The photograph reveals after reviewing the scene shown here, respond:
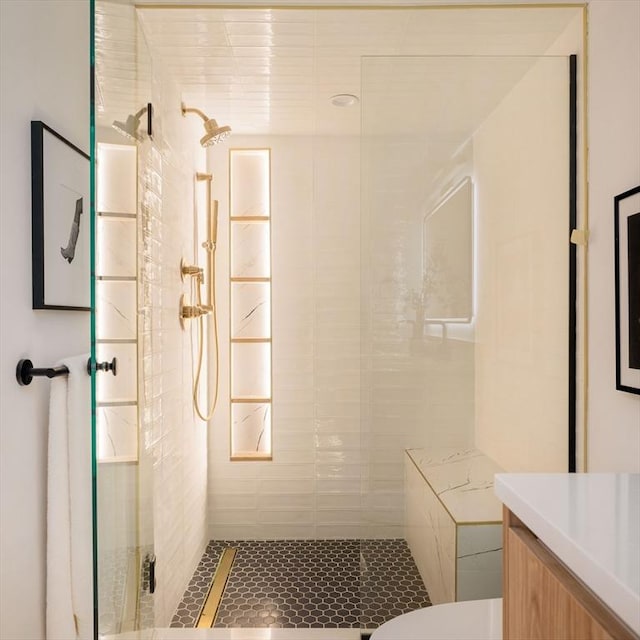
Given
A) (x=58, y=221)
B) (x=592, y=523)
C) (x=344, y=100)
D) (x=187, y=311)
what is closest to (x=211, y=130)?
(x=344, y=100)

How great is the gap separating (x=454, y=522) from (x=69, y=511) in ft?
3.76

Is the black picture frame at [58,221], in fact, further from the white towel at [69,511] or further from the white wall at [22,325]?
the white towel at [69,511]

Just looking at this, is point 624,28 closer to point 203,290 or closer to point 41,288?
point 41,288

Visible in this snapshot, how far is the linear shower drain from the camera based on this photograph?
2.19 meters

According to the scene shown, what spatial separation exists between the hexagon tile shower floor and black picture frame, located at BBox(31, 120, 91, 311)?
49.2 inches

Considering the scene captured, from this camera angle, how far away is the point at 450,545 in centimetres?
176

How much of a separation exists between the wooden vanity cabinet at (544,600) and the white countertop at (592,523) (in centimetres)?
3

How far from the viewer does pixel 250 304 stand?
313 centimetres

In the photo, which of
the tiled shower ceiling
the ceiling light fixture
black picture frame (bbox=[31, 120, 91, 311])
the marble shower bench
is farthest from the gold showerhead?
the marble shower bench

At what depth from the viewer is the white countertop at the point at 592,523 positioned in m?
0.70

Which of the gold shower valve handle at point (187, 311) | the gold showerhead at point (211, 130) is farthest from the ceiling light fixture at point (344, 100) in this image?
the gold shower valve handle at point (187, 311)

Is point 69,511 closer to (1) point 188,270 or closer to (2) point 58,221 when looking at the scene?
(2) point 58,221

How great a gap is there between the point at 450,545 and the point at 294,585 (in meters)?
1.00

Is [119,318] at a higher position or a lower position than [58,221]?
lower
